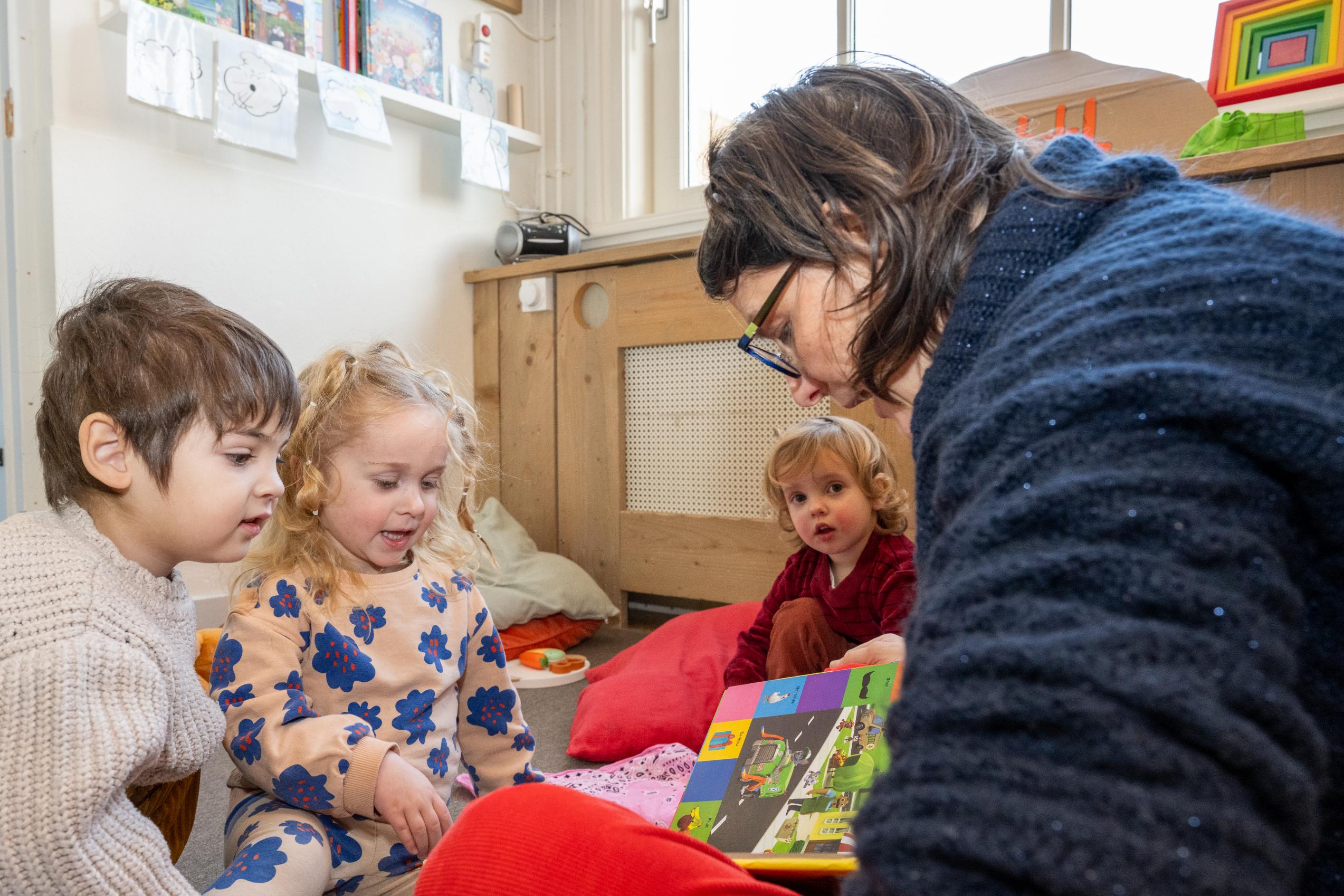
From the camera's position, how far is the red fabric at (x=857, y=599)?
139 cm

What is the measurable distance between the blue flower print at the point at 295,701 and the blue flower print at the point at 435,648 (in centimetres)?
13

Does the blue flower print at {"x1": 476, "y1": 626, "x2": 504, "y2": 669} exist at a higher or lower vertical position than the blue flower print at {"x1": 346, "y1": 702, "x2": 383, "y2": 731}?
higher

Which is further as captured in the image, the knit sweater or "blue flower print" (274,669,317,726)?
"blue flower print" (274,669,317,726)

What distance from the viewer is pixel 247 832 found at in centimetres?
89

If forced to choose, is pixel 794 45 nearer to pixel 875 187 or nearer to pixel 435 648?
pixel 435 648

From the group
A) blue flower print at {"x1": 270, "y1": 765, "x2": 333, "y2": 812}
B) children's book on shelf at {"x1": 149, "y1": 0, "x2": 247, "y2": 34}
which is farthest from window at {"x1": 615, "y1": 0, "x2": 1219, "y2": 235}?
blue flower print at {"x1": 270, "y1": 765, "x2": 333, "y2": 812}

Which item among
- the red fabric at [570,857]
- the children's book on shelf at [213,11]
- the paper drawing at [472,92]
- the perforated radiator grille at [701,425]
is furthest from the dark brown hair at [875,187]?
the paper drawing at [472,92]

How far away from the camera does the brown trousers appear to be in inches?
53.7

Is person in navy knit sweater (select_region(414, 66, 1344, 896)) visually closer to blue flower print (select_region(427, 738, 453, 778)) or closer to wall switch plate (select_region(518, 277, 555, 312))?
blue flower print (select_region(427, 738, 453, 778))

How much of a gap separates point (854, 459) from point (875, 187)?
0.95m

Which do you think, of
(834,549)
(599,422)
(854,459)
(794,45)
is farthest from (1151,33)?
(599,422)

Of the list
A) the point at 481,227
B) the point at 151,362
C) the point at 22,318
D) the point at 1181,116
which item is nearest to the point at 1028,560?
the point at 151,362

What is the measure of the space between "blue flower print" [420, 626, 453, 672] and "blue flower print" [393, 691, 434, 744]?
3cm

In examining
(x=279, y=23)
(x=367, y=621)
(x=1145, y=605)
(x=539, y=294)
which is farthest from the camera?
(x=539, y=294)
